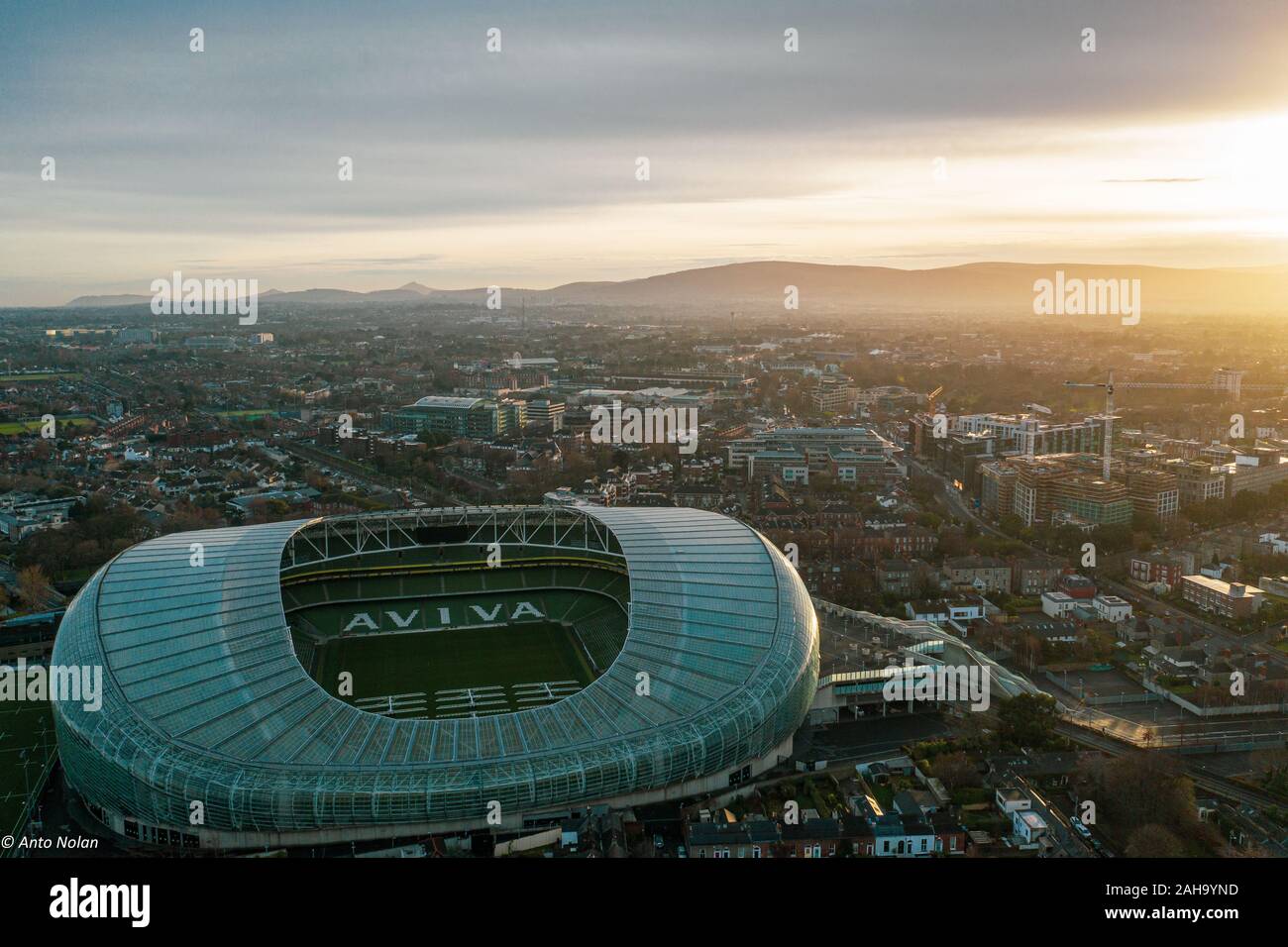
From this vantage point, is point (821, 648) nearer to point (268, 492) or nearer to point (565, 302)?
point (268, 492)

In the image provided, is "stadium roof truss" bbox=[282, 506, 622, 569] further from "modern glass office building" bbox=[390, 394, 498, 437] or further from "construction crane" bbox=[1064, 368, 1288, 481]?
"construction crane" bbox=[1064, 368, 1288, 481]

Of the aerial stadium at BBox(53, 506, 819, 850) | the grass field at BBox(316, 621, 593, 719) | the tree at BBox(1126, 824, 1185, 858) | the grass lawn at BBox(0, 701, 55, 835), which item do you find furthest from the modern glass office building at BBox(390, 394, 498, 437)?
the tree at BBox(1126, 824, 1185, 858)

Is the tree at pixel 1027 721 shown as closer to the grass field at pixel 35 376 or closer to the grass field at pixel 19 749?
the grass field at pixel 19 749

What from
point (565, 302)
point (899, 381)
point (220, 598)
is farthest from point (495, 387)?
point (565, 302)

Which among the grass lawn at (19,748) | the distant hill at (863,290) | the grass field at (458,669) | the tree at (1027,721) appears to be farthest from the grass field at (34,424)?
the distant hill at (863,290)

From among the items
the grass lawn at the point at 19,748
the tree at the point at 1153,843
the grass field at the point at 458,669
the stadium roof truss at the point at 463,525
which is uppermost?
the stadium roof truss at the point at 463,525
